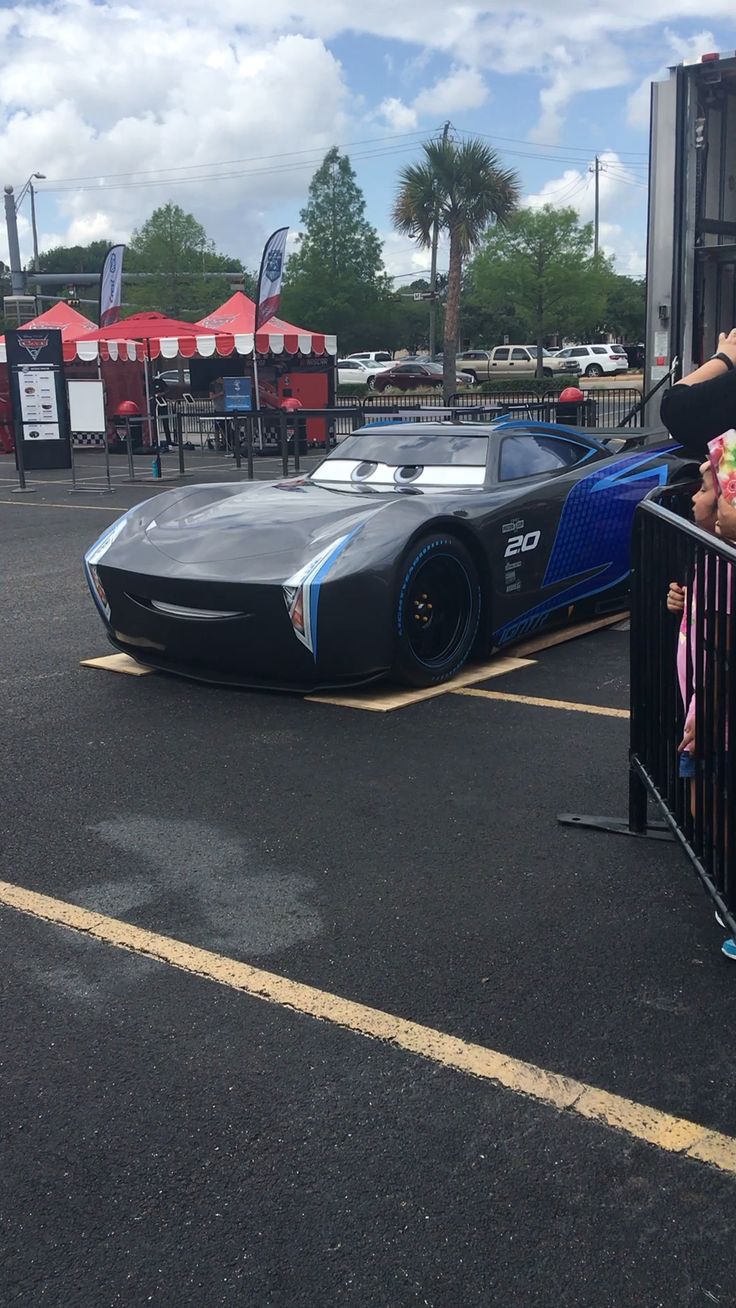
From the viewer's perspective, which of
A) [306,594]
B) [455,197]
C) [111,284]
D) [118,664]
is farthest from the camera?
[455,197]

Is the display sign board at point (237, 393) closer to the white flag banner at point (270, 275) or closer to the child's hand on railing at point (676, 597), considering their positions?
the white flag banner at point (270, 275)

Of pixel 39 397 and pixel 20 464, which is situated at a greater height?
pixel 39 397

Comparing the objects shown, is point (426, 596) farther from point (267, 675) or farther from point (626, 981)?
point (626, 981)

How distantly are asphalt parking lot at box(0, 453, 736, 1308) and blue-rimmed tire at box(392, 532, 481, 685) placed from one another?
2.14 feet

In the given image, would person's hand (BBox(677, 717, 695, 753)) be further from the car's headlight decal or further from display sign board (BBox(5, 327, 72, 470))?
display sign board (BBox(5, 327, 72, 470))

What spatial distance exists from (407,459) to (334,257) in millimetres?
51450

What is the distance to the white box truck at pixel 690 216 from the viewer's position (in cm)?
884

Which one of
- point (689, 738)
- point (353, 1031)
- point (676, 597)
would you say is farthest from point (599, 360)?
point (353, 1031)

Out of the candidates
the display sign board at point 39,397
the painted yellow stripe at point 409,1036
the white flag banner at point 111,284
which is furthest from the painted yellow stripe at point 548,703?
the white flag banner at point 111,284

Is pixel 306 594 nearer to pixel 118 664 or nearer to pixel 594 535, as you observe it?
pixel 118 664

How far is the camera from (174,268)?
2462 inches

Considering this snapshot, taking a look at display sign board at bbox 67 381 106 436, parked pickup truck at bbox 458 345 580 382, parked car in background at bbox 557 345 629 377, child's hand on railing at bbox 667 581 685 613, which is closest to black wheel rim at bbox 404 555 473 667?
child's hand on railing at bbox 667 581 685 613

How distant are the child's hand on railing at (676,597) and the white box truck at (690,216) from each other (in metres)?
6.40

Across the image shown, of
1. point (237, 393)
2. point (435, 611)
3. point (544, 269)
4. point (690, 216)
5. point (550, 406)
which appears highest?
point (544, 269)
